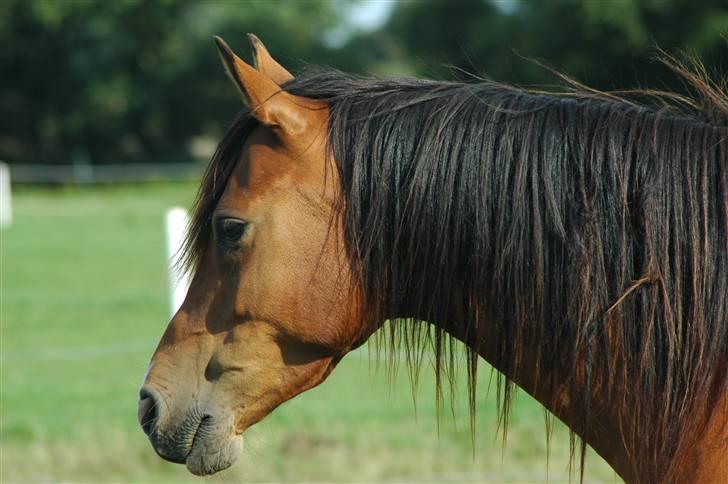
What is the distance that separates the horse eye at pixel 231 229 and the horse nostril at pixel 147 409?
390 millimetres

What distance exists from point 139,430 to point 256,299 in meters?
4.22

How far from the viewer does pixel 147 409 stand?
2152 mm

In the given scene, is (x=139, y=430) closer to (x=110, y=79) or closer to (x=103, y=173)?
(x=103, y=173)

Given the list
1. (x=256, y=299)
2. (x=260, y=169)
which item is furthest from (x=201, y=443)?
(x=260, y=169)

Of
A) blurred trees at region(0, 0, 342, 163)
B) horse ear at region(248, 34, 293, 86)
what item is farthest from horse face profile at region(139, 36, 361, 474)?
blurred trees at region(0, 0, 342, 163)

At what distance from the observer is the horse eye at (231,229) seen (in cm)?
208

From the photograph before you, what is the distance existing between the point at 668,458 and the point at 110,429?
15.3 ft

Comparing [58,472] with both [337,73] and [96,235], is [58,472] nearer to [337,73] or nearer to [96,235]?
[337,73]

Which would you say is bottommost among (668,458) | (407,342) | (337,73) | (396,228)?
(668,458)

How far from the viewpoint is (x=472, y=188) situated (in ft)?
6.68

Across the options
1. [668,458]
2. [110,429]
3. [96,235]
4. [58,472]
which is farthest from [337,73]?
[96,235]

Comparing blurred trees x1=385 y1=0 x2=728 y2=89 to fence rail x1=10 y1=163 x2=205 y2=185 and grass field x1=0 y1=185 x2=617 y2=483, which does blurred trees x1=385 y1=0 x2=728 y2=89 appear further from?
grass field x1=0 y1=185 x2=617 y2=483

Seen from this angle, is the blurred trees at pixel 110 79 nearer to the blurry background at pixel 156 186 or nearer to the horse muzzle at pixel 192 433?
the blurry background at pixel 156 186

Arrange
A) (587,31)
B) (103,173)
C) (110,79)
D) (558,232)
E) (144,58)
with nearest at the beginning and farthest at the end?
(558,232), (587,31), (103,173), (110,79), (144,58)
